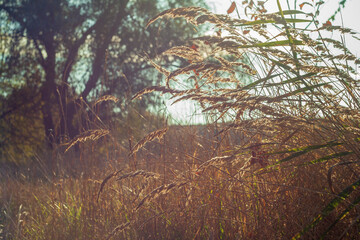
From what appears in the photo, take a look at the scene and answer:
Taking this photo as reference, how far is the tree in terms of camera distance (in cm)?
863

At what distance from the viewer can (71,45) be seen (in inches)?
358

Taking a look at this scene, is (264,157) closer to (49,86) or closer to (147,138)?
(147,138)

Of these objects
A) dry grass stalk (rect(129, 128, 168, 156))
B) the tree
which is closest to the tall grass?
dry grass stalk (rect(129, 128, 168, 156))

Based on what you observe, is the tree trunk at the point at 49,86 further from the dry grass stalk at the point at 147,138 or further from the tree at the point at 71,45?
the dry grass stalk at the point at 147,138

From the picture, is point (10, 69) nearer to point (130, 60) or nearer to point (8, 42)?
point (8, 42)

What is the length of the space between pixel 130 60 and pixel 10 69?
295 centimetres

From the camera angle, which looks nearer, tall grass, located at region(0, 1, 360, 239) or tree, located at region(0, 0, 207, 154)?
tall grass, located at region(0, 1, 360, 239)

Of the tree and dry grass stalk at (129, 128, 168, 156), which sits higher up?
the tree

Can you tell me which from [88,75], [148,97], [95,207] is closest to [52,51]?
[88,75]

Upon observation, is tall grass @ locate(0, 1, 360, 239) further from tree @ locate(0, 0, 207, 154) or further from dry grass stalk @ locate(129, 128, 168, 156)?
tree @ locate(0, 0, 207, 154)

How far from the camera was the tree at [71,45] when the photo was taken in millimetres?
8633

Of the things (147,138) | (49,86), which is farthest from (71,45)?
(147,138)

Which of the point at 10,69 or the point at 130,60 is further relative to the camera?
the point at 130,60

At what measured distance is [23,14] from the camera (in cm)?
857
